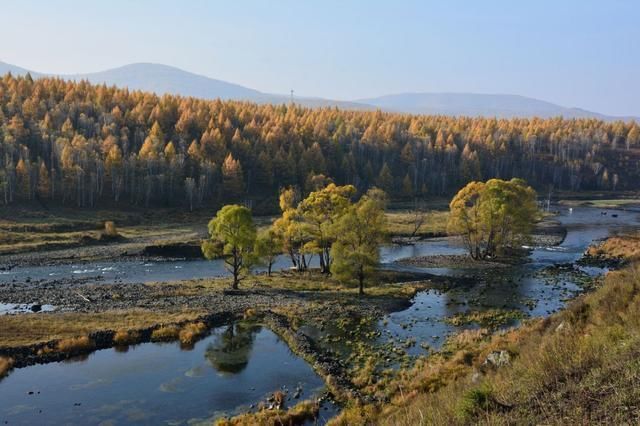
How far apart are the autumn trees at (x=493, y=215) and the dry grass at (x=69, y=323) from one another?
148 ft

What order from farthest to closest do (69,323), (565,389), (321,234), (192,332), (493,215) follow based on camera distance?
(493,215), (321,234), (69,323), (192,332), (565,389)

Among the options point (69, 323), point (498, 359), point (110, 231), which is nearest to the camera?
point (498, 359)

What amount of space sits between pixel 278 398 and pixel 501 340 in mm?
15617

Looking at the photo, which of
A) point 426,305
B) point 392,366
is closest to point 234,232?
point 426,305

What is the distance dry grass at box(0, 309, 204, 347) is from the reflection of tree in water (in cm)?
461

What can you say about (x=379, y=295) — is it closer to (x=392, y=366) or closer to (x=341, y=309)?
(x=341, y=309)

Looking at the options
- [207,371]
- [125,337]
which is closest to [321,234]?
[125,337]

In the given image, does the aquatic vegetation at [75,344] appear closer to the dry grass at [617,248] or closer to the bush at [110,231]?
the bush at [110,231]

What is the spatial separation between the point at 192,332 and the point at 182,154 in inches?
3842

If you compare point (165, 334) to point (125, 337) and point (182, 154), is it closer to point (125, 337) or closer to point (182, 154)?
point (125, 337)

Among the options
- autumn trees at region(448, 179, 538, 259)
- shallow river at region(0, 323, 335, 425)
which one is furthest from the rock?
autumn trees at region(448, 179, 538, 259)

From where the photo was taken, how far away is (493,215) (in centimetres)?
7738

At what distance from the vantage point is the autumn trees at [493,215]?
7762 cm

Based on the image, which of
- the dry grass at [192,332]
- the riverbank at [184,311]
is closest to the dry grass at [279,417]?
the riverbank at [184,311]
